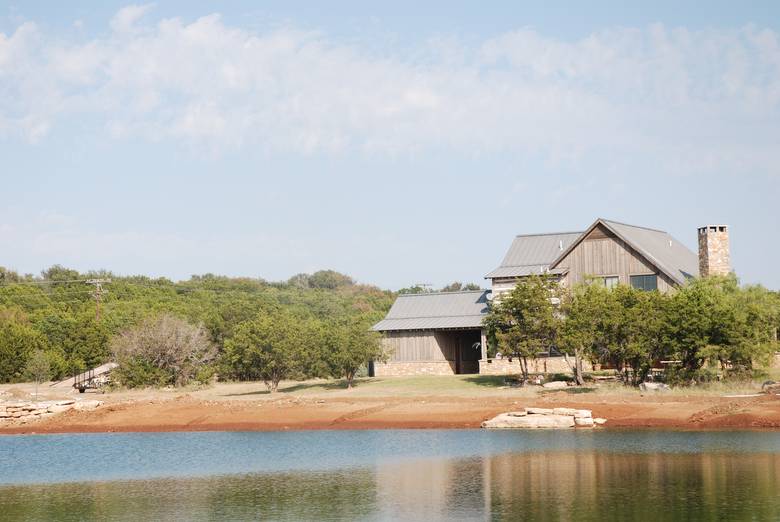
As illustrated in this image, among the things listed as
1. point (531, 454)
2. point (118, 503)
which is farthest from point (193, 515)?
point (531, 454)

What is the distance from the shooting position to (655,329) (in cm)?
4916

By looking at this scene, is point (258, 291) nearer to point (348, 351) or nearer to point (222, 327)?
point (222, 327)

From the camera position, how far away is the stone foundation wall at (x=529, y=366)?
60866mm

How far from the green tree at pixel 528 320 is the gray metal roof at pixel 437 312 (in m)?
9.27

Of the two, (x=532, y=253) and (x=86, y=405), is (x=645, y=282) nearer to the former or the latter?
(x=532, y=253)

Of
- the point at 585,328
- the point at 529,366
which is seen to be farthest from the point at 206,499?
the point at 529,366

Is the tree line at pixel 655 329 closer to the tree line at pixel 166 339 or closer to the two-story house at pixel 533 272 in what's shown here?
the two-story house at pixel 533 272

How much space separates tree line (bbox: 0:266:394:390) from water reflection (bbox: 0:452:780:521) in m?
24.3

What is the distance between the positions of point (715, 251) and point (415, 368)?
20.9 m

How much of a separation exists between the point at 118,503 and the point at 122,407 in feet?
85.5

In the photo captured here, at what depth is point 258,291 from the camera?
462 ft

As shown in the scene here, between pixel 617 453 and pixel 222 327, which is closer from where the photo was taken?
pixel 617 453

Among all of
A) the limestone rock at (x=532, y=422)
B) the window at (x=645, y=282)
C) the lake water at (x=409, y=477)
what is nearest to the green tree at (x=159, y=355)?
the lake water at (x=409, y=477)

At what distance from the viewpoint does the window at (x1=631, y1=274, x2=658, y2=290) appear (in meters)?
62.1
